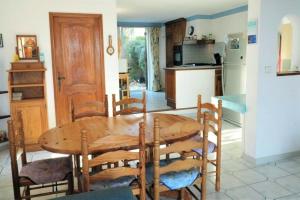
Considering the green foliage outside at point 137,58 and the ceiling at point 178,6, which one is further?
the green foliage outside at point 137,58

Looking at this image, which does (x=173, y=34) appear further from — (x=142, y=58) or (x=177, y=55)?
(x=142, y=58)

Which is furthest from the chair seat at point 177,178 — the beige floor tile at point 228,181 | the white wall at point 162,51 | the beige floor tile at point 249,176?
the white wall at point 162,51

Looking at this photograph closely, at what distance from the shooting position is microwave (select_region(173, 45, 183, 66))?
26.3 feet

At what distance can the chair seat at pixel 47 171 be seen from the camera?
7.17 feet

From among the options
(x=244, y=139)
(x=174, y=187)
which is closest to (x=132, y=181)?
(x=174, y=187)

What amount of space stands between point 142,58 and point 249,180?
746 centimetres

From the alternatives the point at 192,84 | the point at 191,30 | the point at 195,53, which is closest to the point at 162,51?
the point at 195,53

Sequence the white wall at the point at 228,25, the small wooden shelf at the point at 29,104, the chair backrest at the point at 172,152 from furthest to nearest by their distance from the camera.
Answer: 1. the white wall at the point at 228,25
2. the small wooden shelf at the point at 29,104
3. the chair backrest at the point at 172,152

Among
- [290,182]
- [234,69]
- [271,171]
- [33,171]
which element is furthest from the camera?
[234,69]

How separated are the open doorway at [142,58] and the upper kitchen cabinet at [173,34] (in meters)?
0.55

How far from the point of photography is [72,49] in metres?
4.44

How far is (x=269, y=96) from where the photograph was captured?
3367 millimetres

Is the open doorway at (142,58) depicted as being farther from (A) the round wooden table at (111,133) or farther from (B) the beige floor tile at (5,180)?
(A) the round wooden table at (111,133)

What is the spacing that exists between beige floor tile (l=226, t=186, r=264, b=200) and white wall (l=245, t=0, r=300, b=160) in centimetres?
75
